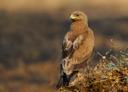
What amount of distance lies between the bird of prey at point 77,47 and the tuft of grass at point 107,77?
1.41 meters

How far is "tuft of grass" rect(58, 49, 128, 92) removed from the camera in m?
9.30

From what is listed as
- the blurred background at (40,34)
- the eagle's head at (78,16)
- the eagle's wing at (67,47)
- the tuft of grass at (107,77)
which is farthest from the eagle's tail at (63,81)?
the blurred background at (40,34)

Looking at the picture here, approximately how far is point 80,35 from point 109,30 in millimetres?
12335

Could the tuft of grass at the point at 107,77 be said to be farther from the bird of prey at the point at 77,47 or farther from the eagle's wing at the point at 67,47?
the eagle's wing at the point at 67,47

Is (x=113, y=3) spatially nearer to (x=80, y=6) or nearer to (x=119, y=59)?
(x=80, y=6)

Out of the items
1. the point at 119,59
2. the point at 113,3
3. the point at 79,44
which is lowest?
the point at 113,3

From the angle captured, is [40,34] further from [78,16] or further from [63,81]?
[63,81]

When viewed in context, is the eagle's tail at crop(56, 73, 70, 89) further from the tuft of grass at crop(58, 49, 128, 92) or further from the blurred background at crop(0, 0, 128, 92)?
the blurred background at crop(0, 0, 128, 92)

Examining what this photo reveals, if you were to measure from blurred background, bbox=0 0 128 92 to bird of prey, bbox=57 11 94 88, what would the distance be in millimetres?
2915

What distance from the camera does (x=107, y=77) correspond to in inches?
368

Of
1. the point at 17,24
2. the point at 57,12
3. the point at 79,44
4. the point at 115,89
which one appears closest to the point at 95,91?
the point at 115,89

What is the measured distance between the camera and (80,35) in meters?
11.9

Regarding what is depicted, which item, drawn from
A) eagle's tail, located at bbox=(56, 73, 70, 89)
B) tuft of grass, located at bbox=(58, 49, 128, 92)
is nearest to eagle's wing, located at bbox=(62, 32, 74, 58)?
eagle's tail, located at bbox=(56, 73, 70, 89)

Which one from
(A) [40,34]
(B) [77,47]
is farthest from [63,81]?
(A) [40,34]
